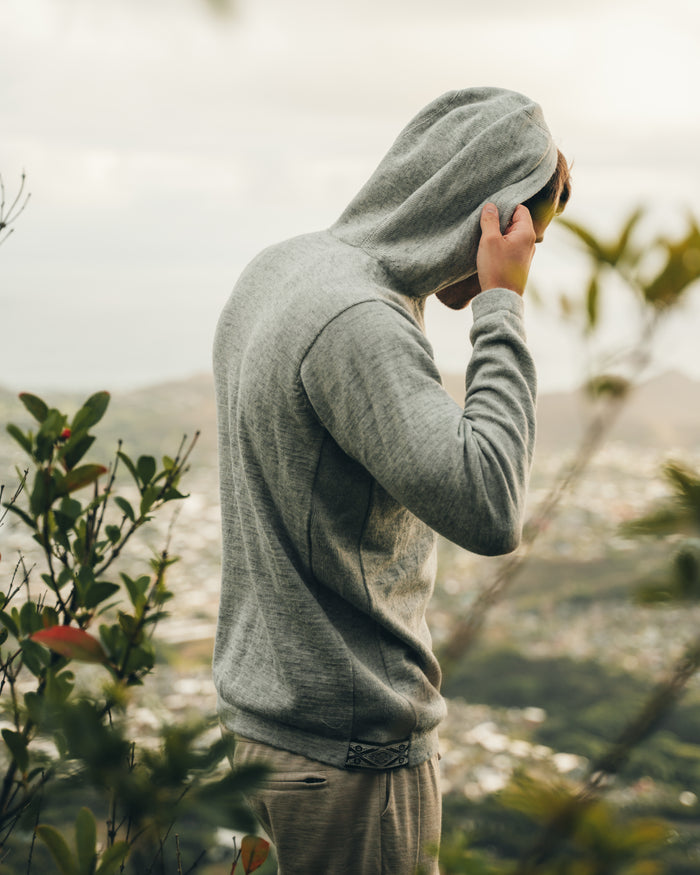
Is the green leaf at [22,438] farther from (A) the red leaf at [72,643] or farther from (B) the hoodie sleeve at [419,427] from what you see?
(B) the hoodie sleeve at [419,427]

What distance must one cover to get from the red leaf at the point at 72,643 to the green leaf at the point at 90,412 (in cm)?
36

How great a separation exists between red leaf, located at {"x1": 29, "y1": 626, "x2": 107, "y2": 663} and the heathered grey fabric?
0.26 meters

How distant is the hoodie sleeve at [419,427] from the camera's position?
90 centimetres

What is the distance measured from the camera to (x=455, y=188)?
112cm

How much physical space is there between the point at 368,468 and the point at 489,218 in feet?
1.34

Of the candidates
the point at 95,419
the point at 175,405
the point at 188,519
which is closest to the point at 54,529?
the point at 95,419

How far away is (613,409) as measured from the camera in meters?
0.64

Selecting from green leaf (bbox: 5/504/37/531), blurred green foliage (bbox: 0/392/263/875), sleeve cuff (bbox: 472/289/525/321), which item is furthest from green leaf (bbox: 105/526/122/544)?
sleeve cuff (bbox: 472/289/525/321)

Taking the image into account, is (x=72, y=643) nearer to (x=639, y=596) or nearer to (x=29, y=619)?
(x=29, y=619)

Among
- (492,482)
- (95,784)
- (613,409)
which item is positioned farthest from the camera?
(492,482)

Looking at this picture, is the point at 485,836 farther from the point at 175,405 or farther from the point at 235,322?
the point at 175,405

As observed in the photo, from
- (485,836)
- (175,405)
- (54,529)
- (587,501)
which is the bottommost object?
(587,501)

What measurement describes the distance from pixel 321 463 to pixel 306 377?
0.12 meters

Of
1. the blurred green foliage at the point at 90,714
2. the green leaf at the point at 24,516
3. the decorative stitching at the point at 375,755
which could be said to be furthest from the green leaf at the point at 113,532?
the decorative stitching at the point at 375,755
